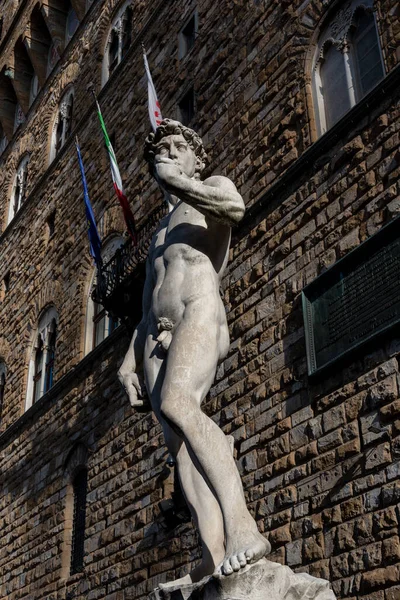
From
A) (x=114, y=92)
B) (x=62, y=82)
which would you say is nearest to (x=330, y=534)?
(x=114, y=92)

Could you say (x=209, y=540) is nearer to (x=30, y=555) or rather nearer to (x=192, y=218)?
(x=192, y=218)

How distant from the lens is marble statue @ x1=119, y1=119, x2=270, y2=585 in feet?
10.7

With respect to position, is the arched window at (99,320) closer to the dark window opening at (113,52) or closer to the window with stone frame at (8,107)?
the dark window opening at (113,52)

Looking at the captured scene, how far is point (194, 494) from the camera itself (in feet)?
11.4

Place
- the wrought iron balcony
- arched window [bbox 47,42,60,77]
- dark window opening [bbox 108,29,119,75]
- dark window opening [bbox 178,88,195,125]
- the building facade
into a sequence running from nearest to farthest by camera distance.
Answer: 1. the building facade
2. the wrought iron balcony
3. dark window opening [bbox 178,88,195,125]
4. dark window opening [bbox 108,29,119,75]
5. arched window [bbox 47,42,60,77]

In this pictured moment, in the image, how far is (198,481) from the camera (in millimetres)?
3500

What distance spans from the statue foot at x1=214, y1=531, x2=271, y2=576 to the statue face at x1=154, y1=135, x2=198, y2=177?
203 cm

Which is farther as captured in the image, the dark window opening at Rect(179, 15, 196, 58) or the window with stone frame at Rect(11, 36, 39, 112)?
the window with stone frame at Rect(11, 36, 39, 112)

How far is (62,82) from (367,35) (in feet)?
36.4

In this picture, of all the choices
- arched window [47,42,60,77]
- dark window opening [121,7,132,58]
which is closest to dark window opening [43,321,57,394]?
dark window opening [121,7,132,58]

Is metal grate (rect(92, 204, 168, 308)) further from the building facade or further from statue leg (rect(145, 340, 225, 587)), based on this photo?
statue leg (rect(145, 340, 225, 587))

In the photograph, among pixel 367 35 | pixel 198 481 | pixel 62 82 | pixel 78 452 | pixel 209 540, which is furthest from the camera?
pixel 62 82

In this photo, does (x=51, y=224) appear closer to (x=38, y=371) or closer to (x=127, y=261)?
(x=38, y=371)

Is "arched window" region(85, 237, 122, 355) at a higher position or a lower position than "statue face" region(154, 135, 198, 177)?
higher
